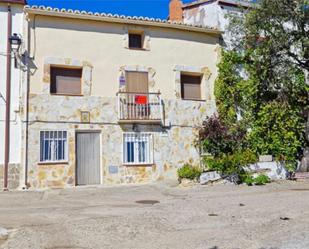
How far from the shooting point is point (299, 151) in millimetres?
16281

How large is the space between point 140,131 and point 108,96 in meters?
2.04

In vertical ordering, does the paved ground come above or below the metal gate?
below

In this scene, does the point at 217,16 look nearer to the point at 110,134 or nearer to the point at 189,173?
the point at 110,134

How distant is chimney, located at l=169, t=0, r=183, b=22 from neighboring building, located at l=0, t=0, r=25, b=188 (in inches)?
317

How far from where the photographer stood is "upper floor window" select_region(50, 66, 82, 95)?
595 inches

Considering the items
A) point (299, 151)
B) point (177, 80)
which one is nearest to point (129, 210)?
point (177, 80)

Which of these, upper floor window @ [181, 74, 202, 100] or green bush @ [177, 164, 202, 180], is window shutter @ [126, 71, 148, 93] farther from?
green bush @ [177, 164, 202, 180]

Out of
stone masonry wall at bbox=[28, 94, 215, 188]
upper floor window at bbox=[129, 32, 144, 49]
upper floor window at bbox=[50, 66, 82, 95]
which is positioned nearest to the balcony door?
stone masonry wall at bbox=[28, 94, 215, 188]

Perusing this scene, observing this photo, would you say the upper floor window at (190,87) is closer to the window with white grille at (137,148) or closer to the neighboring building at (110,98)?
the neighboring building at (110,98)

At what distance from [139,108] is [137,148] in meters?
1.73

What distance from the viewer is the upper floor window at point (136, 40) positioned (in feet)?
54.2

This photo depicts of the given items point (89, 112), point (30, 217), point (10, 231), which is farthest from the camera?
point (89, 112)

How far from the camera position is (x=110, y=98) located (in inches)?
613

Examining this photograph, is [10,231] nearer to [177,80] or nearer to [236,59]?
[177,80]
